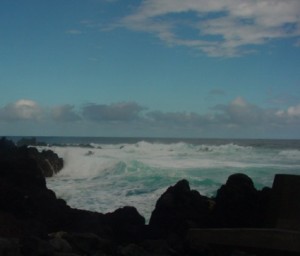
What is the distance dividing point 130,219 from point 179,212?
38.9 inches

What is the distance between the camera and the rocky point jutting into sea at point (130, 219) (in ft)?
26.7

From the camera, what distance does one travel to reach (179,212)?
9930 millimetres

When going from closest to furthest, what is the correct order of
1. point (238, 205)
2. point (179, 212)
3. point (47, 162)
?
1. point (238, 205)
2. point (179, 212)
3. point (47, 162)

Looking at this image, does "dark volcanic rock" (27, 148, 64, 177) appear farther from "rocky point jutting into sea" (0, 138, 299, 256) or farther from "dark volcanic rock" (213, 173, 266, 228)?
"dark volcanic rock" (213, 173, 266, 228)

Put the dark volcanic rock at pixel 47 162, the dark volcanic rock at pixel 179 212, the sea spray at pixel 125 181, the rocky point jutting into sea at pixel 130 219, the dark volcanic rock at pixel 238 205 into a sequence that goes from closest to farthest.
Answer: the rocky point jutting into sea at pixel 130 219, the dark volcanic rock at pixel 238 205, the dark volcanic rock at pixel 179 212, the sea spray at pixel 125 181, the dark volcanic rock at pixel 47 162

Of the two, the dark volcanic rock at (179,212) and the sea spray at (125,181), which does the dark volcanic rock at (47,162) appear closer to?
the sea spray at (125,181)

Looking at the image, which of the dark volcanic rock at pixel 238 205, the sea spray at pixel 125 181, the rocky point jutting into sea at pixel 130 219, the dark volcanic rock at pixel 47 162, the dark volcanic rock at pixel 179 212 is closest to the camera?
the rocky point jutting into sea at pixel 130 219

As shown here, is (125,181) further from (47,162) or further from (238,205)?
(238,205)

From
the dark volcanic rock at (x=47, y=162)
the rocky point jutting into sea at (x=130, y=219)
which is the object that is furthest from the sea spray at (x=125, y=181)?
the rocky point jutting into sea at (x=130, y=219)

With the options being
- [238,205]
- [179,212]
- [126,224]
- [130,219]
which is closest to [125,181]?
[130,219]

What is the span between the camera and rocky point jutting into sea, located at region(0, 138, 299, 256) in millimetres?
8141

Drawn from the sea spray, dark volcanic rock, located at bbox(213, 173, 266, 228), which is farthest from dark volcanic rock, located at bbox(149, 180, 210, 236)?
the sea spray

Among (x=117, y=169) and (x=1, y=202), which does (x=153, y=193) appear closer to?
(x=1, y=202)

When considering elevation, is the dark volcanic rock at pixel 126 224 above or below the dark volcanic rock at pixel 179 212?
below
